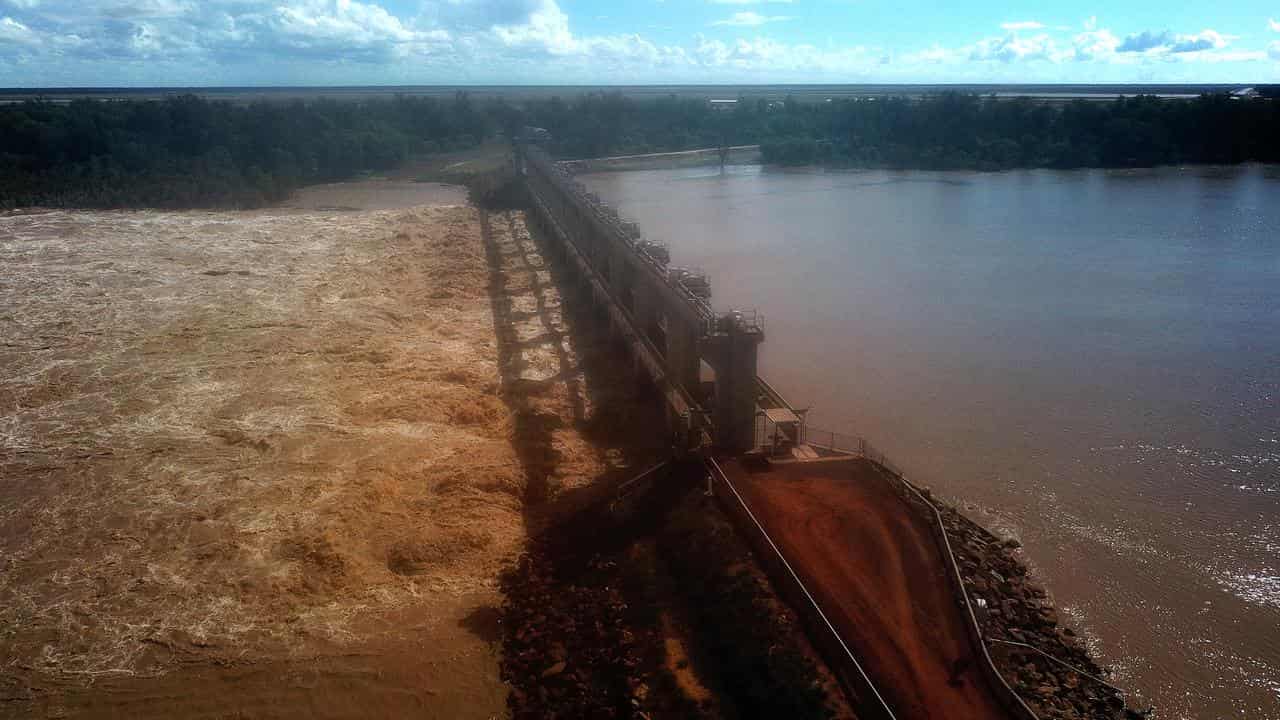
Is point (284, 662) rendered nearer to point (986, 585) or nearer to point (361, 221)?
point (986, 585)

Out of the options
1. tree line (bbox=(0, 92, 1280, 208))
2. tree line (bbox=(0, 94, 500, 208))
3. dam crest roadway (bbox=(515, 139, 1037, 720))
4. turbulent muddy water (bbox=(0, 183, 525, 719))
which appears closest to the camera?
dam crest roadway (bbox=(515, 139, 1037, 720))

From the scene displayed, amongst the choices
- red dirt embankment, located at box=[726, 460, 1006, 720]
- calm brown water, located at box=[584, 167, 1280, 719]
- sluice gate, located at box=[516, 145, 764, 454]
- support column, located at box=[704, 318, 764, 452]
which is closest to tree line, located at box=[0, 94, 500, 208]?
calm brown water, located at box=[584, 167, 1280, 719]

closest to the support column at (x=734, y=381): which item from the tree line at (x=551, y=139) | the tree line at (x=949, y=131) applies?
the tree line at (x=551, y=139)

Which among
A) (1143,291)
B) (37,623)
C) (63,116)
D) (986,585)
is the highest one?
(63,116)

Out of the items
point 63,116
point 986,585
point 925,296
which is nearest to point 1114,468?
point 986,585

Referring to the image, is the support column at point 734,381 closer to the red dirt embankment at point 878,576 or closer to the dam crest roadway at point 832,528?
the dam crest roadway at point 832,528

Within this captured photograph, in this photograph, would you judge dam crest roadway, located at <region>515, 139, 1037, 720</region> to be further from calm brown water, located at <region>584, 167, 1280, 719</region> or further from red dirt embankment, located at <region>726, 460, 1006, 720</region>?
calm brown water, located at <region>584, 167, 1280, 719</region>
